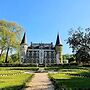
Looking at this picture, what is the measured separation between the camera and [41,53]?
135625mm

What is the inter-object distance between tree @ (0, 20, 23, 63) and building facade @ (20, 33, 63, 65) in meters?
45.4

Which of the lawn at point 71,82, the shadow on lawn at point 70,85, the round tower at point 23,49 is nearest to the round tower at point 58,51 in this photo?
the round tower at point 23,49

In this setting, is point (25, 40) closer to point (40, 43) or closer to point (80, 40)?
point (40, 43)

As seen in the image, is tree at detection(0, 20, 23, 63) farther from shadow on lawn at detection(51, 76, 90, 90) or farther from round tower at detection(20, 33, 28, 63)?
shadow on lawn at detection(51, 76, 90, 90)

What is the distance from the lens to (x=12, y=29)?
8088 centimetres

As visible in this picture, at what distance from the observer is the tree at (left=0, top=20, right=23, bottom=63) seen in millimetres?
77875

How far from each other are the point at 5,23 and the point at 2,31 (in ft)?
11.7

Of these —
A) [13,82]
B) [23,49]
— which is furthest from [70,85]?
[23,49]

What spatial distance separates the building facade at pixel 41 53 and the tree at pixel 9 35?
45439mm

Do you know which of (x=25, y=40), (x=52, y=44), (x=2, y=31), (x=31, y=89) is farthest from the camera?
(x=52, y=44)

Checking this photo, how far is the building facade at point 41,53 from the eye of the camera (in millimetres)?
127812

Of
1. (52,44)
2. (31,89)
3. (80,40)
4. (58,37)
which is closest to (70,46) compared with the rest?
(80,40)

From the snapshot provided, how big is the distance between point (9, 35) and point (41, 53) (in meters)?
58.8

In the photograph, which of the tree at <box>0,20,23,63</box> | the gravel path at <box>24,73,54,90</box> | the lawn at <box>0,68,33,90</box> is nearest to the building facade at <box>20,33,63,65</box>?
the tree at <box>0,20,23,63</box>
